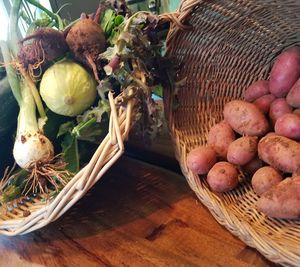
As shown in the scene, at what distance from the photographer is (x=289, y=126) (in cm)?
56

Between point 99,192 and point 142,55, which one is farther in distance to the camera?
point 99,192

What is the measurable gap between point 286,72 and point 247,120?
0.13 m

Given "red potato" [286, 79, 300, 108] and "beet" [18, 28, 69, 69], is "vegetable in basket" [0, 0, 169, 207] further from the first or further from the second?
"red potato" [286, 79, 300, 108]

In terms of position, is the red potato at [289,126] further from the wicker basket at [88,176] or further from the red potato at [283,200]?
the wicker basket at [88,176]

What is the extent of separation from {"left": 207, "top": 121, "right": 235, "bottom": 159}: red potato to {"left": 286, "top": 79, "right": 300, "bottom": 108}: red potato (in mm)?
118

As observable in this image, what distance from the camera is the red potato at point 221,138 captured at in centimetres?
60

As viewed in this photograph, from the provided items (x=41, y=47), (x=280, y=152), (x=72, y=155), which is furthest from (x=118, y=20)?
Result: (x=280, y=152)

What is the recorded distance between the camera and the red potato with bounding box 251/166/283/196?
0.53 metres

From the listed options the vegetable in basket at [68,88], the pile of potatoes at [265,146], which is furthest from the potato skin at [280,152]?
the vegetable in basket at [68,88]

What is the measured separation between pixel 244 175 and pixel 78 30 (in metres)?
0.39

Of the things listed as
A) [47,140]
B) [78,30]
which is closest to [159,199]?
[47,140]

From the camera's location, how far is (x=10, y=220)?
0.56 meters

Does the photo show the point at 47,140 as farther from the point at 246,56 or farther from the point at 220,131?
the point at 246,56

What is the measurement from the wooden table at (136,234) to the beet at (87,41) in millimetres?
232
